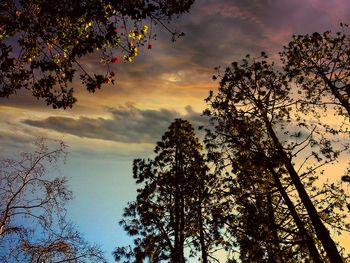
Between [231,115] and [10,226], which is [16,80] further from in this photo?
[231,115]

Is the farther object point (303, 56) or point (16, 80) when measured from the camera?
point (303, 56)

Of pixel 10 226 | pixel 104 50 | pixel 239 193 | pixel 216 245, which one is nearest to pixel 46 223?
pixel 10 226

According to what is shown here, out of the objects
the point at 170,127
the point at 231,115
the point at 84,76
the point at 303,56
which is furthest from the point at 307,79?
the point at 84,76

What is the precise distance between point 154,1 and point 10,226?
821 cm

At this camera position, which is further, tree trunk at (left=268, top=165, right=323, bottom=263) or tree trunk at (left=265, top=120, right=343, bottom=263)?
tree trunk at (left=268, top=165, right=323, bottom=263)

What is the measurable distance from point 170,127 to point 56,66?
1594 centimetres

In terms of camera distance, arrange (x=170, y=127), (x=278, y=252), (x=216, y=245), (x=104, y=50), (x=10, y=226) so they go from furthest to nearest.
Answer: (x=170, y=127) → (x=216, y=245) → (x=278, y=252) → (x=10, y=226) → (x=104, y=50)

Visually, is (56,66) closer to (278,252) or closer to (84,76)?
(84,76)

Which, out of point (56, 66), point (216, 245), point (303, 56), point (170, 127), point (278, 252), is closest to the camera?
point (56, 66)

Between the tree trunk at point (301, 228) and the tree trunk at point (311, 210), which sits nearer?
the tree trunk at point (311, 210)

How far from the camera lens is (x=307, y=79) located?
16.2 m

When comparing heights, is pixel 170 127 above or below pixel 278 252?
above

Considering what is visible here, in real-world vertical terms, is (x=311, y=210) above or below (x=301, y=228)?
above

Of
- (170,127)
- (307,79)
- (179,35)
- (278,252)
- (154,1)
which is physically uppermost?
(170,127)
